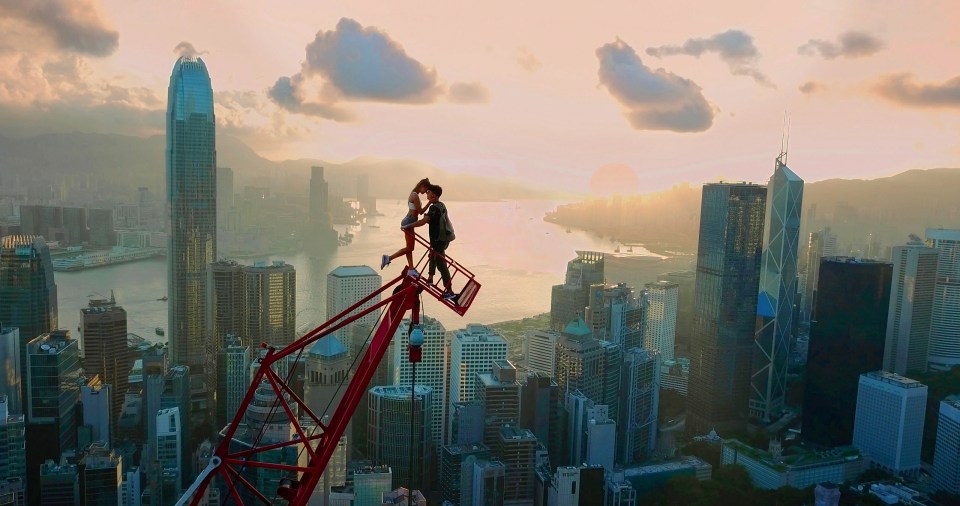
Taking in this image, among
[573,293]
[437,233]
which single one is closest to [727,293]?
[573,293]

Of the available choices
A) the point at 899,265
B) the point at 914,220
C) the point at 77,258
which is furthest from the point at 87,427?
the point at 914,220

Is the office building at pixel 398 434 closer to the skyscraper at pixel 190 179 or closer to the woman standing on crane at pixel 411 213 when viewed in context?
the skyscraper at pixel 190 179

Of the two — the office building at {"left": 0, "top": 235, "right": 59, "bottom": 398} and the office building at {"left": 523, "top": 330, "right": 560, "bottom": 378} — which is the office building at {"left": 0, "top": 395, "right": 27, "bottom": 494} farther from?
the office building at {"left": 523, "top": 330, "right": 560, "bottom": 378}

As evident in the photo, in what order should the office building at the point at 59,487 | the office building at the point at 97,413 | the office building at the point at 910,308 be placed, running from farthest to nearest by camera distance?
the office building at the point at 910,308, the office building at the point at 97,413, the office building at the point at 59,487

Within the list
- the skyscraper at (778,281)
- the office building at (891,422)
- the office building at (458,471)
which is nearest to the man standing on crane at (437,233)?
the office building at (458,471)

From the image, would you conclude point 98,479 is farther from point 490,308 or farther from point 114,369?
point 490,308

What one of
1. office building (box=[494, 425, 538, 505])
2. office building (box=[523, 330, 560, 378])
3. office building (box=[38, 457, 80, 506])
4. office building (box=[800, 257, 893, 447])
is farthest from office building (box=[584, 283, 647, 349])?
office building (box=[38, 457, 80, 506])
